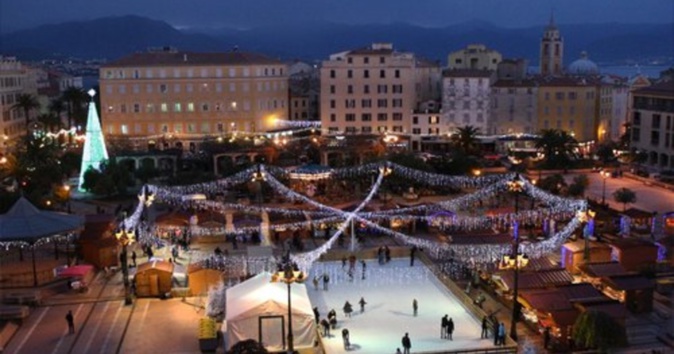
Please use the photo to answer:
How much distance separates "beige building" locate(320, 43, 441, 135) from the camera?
247ft

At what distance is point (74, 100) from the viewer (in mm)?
78500

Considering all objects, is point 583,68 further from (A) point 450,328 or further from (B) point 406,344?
(B) point 406,344

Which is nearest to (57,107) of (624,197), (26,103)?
(26,103)

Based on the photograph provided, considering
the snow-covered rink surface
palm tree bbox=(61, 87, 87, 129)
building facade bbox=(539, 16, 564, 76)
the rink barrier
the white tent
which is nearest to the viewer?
the rink barrier

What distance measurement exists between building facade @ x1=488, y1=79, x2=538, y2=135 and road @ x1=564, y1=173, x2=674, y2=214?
1683cm

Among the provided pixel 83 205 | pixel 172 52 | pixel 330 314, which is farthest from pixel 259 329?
pixel 172 52

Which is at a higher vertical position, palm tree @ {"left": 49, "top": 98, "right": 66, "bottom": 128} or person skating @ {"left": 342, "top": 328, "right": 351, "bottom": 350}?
palm tree @ {"left": 49, "top": 98, "right": 66, "bottom": 128}

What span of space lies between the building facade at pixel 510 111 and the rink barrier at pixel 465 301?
1705 inches

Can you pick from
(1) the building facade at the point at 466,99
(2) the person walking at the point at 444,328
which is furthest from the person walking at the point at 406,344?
(1) the building facade at the point at 466,99

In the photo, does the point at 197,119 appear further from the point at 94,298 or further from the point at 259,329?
the point at 259,329

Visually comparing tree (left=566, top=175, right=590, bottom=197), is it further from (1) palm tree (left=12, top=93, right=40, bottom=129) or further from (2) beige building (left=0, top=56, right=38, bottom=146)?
(2) beige building (left=0, top=56, right=38, bottom=146)

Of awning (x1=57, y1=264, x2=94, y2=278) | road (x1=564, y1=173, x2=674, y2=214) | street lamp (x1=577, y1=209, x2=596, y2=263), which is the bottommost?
awning (x1=57, y1=264, x2=94, y2=278)

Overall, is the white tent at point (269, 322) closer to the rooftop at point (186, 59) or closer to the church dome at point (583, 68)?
the rooftop at point (186, 59)

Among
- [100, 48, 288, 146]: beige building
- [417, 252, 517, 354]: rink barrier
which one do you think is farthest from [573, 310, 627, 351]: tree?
[100, 48, 288, 146]: beige building
